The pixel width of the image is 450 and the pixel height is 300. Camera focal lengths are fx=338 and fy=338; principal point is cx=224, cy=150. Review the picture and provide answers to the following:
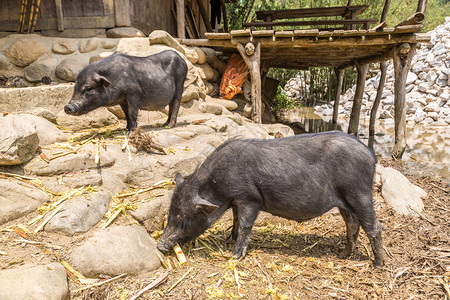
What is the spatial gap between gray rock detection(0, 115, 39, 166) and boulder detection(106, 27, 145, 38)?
508cm

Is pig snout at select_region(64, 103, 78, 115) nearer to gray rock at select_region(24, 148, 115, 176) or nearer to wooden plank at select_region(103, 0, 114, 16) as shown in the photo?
gray rock at select_region(24, 148, 115, 176)

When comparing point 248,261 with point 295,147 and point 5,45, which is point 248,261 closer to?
point 295,147

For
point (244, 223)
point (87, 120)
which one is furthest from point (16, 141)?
point (244, 223)

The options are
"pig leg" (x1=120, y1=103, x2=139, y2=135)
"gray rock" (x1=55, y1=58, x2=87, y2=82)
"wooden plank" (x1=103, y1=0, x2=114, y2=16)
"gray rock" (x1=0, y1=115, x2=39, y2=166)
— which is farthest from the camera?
"wooden plank" (x1=103, y1=0, x2=114, y2=16)

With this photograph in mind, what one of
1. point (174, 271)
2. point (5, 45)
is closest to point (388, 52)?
point (174, 271)

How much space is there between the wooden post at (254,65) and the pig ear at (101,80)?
17.1 feet

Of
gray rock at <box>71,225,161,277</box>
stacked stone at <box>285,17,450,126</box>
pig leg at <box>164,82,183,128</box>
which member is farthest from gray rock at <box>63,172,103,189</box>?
stacked stone at <box>285,17,450,126</box>

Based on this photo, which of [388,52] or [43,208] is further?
[388,52]

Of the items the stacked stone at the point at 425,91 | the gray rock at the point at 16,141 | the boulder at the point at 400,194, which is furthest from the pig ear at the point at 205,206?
the stacked stone at the point at 425,91

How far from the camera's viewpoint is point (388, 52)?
385 inches

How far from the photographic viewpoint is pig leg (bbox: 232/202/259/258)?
353 cm

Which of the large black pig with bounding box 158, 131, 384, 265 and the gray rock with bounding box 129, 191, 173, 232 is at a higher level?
the large black pig with bounding box 158, 131, 384, 265

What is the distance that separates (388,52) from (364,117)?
9914 millimetres

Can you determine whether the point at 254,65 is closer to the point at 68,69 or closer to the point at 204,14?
the point at 68,69
